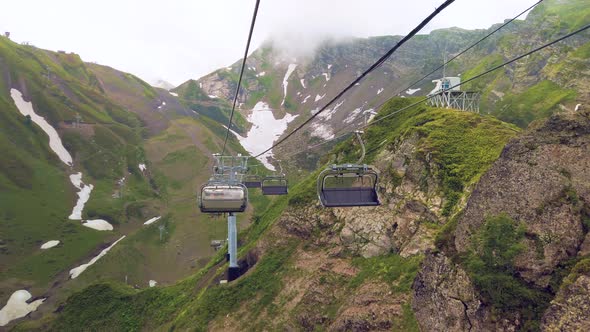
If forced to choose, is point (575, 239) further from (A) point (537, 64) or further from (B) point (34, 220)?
(B) point (34, 220)

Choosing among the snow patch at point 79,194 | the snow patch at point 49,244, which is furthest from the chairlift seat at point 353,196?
the snow patch at point 79,194

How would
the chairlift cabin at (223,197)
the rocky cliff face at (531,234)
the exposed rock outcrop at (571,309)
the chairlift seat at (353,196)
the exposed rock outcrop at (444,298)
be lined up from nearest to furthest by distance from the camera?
the exposed rock outcrop at (571,309), the chairlift seat at (353,196), the rocky cliff face at (531,234), the chairlift cabin at (223,197), the exposed rock outcrop at (444,298)

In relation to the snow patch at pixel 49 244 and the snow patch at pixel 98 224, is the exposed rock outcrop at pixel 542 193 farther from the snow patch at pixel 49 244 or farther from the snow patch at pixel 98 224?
the snow patch at pixel 98 224

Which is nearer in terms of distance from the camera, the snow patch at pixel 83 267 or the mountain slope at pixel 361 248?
the mountain slope at pixel 361 248

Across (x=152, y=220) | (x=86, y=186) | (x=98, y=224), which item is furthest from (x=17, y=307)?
(x=86, y=186)

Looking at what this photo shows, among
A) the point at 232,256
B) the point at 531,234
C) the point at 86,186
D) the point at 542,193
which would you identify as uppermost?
the point at 542,193

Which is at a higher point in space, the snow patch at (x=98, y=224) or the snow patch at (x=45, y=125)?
the snow patch at (x=45, y=125)

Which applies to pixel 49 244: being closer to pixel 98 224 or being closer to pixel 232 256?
pixel 98 224

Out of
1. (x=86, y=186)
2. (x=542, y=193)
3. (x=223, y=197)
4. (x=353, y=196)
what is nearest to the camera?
(x=353, y=196)
